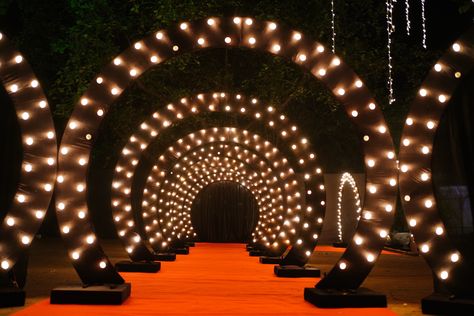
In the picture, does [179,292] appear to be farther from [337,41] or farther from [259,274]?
[337,41]

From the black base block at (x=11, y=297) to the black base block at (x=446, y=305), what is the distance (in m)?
3.87

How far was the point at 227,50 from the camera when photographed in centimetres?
1555

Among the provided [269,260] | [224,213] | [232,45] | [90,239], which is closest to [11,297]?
[90,239]

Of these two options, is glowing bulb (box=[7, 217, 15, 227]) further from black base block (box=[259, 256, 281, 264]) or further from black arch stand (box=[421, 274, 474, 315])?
black base block (box=[259, 256, 281, 264])

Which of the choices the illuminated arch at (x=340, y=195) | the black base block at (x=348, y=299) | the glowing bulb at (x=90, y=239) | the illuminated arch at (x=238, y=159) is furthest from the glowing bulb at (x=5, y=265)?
the illuminated arch at (x=340, y=195)

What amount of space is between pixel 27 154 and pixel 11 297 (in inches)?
58.3

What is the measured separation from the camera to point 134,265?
9688mm

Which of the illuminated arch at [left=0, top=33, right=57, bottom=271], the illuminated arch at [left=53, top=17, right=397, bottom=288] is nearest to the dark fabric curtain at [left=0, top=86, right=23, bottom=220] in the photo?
the illuminated arch at [left=0, top=33, right=57, bottom=271]

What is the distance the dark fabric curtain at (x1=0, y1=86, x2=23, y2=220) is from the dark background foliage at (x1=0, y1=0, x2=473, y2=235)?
7.38 metres

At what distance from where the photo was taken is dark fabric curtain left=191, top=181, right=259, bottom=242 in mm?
23938

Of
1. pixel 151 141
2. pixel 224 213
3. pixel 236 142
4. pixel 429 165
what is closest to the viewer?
pixel 429 165

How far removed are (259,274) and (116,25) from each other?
8.26m

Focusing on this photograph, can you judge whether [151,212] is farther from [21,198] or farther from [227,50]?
[21,198]

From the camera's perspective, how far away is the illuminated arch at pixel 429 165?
18.7 feet
